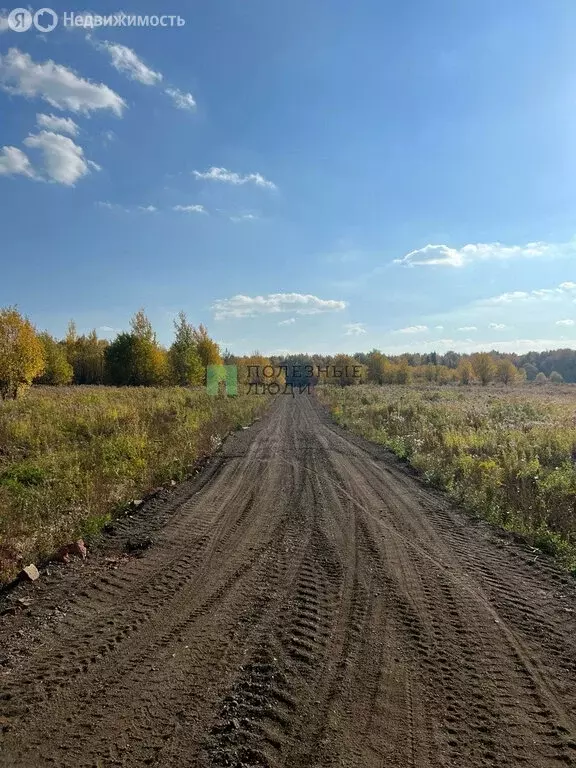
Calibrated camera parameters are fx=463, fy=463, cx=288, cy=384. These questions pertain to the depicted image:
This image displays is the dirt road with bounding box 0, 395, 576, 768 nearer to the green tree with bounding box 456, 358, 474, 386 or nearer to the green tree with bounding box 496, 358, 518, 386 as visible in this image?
the green tree with bounding box 456, 358, 474, 386

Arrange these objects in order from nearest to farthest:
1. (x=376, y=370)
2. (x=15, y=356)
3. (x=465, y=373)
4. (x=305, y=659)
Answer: (x=305, y=659)
(x=15, y=356)
(x=376, y=370)
(x=465, y=373)

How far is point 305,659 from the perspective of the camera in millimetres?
3893

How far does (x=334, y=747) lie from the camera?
2951mm

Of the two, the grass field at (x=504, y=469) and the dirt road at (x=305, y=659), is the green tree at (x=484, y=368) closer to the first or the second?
the grass field at (x=504, y=469)

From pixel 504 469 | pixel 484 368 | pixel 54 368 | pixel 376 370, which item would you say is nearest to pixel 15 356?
pixel 54 368

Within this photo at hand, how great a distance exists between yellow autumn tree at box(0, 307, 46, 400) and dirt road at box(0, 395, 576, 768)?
23.5 meters

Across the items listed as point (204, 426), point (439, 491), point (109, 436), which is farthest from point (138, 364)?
point (439, 491)

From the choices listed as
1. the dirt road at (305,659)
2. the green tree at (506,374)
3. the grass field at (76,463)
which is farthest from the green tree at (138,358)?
the green tree at (506,374)

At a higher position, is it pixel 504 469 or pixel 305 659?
pixel 504 469

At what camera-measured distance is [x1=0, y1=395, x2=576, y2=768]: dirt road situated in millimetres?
2971

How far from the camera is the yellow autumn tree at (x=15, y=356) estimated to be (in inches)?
1016

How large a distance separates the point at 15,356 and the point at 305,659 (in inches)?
1082

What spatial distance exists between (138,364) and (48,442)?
35934 millimetres

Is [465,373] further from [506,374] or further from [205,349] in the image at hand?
[205,349]
